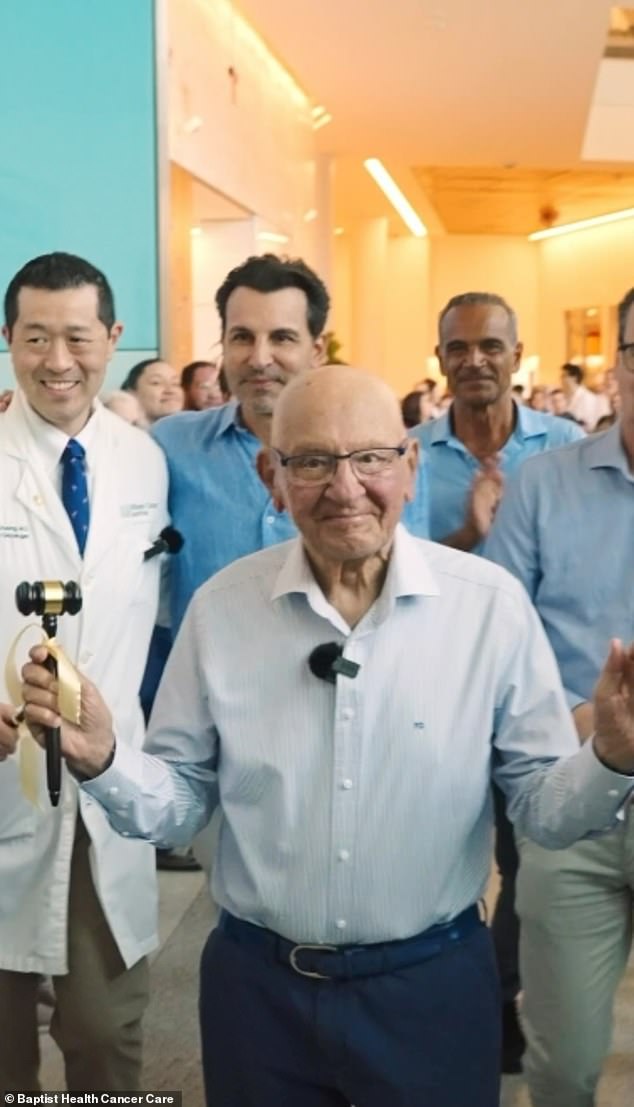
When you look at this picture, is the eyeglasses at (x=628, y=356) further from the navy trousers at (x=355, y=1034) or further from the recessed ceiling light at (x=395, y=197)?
the recessed ceiling light at (x=395, y=197)

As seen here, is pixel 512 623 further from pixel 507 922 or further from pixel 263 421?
pixel 507 922

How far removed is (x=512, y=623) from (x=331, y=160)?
15.6m

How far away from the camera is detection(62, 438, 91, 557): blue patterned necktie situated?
102 inches

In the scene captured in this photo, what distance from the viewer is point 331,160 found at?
1677 centimetres

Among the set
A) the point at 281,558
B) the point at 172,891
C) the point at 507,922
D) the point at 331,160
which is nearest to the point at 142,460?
the point at 281,558

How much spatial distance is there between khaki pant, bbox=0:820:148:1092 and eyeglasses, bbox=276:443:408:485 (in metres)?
0.99

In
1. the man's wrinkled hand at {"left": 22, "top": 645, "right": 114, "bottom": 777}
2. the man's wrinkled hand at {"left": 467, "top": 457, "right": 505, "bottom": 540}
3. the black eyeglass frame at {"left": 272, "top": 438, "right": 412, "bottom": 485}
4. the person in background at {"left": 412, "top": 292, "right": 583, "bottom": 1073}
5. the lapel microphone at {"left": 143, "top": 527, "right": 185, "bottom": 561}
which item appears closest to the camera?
the man's wrinkled hand at {"left": 22, "top": 645, "right": 114, "bottom": 777}

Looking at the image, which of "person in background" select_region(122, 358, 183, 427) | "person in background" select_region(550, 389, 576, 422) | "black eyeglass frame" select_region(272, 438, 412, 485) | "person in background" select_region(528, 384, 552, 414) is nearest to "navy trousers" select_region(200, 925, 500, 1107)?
"black eyeglass frame" select_region(272, 438, 412, 485)

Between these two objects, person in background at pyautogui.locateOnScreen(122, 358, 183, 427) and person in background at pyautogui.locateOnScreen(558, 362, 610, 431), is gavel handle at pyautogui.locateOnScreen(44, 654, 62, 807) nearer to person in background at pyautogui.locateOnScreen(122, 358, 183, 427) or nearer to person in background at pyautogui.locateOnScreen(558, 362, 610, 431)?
person in background at pyautogui.locateOnScreen(122, 358, 183, 427)

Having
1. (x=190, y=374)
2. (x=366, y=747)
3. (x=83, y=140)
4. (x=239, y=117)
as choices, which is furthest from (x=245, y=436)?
(x=239, y=117)

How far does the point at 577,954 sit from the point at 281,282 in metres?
1.51

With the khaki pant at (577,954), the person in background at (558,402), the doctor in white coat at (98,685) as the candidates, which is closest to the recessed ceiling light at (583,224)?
the person in background at (558,402)

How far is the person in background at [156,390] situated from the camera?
6.12 m

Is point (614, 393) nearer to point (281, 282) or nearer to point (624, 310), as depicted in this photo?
point (624, 310)
